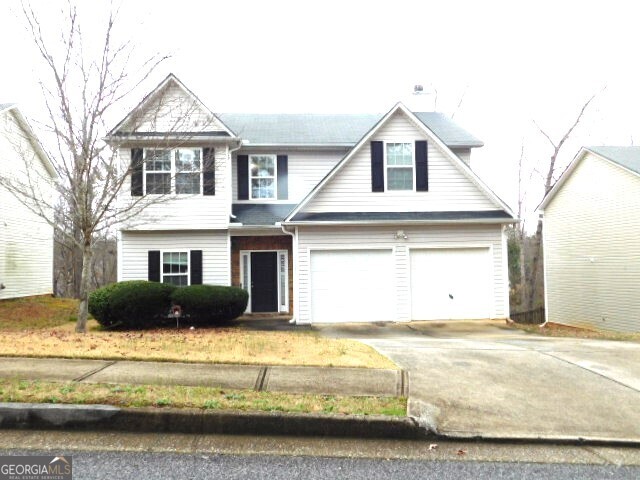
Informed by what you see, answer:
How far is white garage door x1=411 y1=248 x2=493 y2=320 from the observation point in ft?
43.5

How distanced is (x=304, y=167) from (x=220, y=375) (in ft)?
35.8

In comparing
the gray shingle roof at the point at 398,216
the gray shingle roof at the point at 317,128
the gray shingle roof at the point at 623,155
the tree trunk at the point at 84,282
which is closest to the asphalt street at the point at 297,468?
the tree trunk at the point at 84,282

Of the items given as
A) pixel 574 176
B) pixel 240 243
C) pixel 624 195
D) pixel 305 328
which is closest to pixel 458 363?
pixel 305 328

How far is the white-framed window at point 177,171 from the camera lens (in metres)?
13.9

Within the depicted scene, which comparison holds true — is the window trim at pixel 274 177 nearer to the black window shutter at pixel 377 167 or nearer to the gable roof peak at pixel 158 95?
the gable roof peak at pixel 158 95

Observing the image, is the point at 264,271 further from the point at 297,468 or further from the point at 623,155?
the point at 623,155

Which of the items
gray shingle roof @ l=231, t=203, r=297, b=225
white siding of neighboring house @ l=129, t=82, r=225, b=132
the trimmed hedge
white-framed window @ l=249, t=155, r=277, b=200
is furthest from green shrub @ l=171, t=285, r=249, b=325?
white siding of neighboring house @ l=129, t=82, r=225, b=132

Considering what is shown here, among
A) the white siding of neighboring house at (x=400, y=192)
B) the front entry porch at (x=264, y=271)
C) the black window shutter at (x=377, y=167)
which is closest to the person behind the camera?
the white siding of neighboring house at (x=400, y=192)

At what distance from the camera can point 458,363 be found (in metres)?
6.96

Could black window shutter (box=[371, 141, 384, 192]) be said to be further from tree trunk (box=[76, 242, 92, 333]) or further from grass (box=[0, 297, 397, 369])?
tree trunk (box=[76, 242, 92, 333])

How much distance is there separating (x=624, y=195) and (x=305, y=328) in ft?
40.1

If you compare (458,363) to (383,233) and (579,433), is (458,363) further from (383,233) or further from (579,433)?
(383,233)

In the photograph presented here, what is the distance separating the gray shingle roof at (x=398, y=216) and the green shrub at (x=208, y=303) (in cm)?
277

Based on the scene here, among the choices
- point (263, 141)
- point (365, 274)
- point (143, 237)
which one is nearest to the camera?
point (365, 274)
